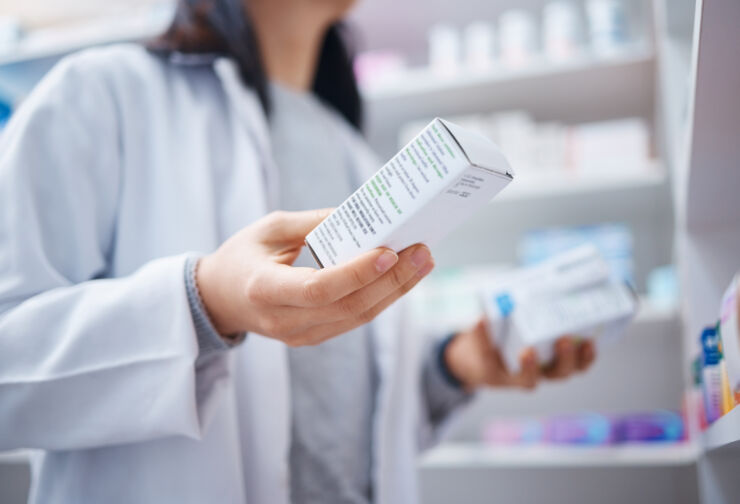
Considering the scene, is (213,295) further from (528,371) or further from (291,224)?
(528,371)

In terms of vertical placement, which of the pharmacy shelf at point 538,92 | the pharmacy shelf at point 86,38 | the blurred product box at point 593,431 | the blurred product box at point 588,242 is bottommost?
the blurred product box at point 593,431

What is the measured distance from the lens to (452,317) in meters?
1.60

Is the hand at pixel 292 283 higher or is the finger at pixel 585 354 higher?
the hand at pixel 292 283

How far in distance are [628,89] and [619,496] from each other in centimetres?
116

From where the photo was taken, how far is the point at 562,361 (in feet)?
2.81

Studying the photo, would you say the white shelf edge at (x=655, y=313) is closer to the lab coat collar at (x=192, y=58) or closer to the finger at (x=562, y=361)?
the finger at (x=562, y=361)

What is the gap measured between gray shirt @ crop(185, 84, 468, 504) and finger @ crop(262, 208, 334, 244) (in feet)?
0.35

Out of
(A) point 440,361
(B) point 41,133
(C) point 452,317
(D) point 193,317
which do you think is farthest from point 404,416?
(C) point 452,317

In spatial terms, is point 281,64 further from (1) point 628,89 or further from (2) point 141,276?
(1) point 628,89

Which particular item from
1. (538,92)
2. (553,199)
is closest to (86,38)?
(538,92)

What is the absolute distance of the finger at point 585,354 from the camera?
0.86 m

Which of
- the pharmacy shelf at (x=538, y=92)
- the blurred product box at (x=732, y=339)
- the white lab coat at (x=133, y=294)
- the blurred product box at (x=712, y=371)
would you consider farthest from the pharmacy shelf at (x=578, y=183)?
the blurred product box at (x=732, y=339)

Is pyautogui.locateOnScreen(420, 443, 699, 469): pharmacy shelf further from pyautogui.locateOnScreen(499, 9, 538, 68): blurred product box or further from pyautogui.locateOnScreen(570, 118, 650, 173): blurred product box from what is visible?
pyautogui.locateOnScreen(499, 9, 538, 68): blurred product box

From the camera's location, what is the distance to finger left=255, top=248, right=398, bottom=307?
0.41 meters
